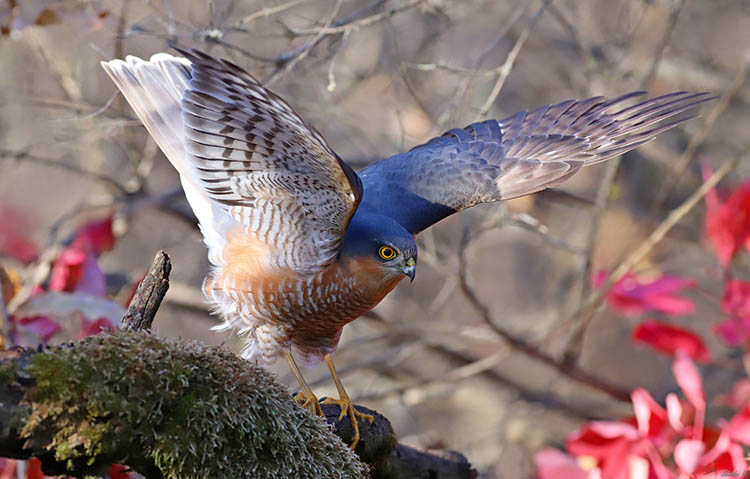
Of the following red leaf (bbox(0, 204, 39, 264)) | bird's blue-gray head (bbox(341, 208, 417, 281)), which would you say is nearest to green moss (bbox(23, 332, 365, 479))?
bird's blue-gray head (bbox(341, 208, 417, 281))

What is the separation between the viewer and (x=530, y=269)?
34.4 feet

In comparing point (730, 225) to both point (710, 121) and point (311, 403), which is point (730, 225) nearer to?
point (710, 121)

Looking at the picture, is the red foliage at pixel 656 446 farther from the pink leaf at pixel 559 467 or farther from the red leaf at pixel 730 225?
the red leaf at pixel 730 225

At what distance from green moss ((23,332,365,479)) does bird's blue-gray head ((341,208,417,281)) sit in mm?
993

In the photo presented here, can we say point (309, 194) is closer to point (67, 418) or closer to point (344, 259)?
point (344, 259)

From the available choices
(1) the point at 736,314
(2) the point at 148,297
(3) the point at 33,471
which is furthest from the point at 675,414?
(3) the point at 33,471

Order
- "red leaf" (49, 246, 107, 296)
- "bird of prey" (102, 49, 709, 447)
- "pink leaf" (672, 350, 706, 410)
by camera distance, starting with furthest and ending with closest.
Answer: "red leaf" (49, 246, 107, 296)
"pink leaf" (672, 350, 706, 410)
"bird of prey" (102, 49, 709, 447)

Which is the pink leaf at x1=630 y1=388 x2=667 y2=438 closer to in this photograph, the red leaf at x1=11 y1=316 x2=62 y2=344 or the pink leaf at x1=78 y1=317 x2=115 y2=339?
the pink leaf at x1=78 y1=317 x2=115 y2=339

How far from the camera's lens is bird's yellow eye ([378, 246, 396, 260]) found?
10.6 ft

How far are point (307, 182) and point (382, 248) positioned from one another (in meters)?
0.51

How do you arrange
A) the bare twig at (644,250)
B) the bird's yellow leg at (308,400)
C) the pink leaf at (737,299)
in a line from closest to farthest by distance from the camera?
the bird's yellow leg at (308,400) → the pink leaf at (737,299) → the bare twig at (644,250)

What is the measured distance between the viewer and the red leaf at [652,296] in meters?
4.44

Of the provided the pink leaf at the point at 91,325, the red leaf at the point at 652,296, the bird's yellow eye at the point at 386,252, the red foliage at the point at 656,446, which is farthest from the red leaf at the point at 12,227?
the red foliage at the point at 656,446

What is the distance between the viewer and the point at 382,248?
10.6 feet
